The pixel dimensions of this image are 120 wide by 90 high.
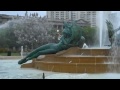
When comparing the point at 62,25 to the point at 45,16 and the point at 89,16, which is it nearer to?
the point at 45,16

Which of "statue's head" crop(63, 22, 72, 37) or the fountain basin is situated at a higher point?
"statue's head" crop(63, 22, 72, 37)

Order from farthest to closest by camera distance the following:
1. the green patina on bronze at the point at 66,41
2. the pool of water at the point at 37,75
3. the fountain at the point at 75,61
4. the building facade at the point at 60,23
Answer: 1. the building facade at the point at 60,23
2. the green patina on bronze at the point at 66,41
3. the fountain at the point at 75,61
4. the pool of water at the point at 37,75

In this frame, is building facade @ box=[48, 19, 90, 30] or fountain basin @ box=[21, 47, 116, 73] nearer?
fountain basin @ box=[21, 47, 116, 73]

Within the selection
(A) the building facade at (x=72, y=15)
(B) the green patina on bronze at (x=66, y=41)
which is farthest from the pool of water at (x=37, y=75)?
(A) the building facade at (x=72, y=15)

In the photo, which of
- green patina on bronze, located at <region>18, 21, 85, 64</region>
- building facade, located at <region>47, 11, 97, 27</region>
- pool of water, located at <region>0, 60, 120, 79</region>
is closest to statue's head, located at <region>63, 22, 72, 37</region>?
green patina on bronze, located at <region>18, 21, 85, 64</region>

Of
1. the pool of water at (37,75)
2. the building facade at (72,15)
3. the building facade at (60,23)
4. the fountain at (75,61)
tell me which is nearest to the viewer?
the pool of water at (37,75)

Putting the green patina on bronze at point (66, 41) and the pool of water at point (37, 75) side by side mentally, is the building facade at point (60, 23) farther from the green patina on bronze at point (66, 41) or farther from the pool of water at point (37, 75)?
the pool of water at point (37, 75)

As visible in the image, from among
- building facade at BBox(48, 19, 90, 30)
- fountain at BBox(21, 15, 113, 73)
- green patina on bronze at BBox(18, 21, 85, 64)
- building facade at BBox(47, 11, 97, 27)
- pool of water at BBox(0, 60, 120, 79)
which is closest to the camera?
pool of water at BBox(0, 60, 120, 79)

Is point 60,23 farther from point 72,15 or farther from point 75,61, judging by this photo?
point 75,61

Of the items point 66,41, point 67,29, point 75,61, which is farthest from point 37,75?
point 67,29

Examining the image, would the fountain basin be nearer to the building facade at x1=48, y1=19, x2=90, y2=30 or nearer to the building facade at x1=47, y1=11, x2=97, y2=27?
the building facade at x1=48, y1=19, x2=90, y2=30

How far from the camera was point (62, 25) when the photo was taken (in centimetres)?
1236

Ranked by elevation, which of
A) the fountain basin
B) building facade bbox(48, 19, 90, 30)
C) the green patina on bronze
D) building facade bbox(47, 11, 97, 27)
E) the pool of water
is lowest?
the pool of water

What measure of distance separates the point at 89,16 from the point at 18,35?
331 centimetres
